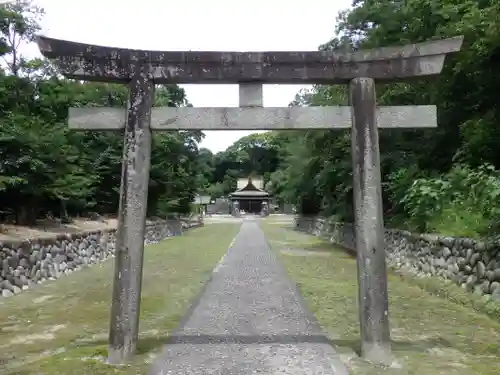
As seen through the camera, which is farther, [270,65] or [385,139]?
[385,139]

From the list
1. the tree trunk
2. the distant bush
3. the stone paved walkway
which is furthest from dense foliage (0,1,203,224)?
the distant bush

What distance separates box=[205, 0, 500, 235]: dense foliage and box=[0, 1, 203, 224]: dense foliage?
869 centimetres

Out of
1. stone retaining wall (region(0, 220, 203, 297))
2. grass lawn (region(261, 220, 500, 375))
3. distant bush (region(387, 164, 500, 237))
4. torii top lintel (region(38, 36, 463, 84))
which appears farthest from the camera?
stone retaining wall (region(0, 220, 203, 297))

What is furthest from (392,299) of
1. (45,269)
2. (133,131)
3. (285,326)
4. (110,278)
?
(45,269)

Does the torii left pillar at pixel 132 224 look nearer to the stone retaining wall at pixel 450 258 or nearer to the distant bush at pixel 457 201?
the stone retaining wall at pixel 450 258

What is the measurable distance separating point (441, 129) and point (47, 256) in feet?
37.7

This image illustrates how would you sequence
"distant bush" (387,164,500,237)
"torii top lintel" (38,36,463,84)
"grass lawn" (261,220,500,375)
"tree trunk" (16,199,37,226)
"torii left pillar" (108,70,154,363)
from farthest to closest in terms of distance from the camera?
"tree trunk" (16,199,37,226) < "distant bush" (387,164,500,237) < "torii top lintel" (38,36,463,84) < "torii left pillar" (108,70,154,363) < "grass lawn" (261,220,500,375)

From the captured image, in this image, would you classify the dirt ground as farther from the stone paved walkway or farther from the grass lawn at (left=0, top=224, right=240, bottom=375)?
the stone paved walkway

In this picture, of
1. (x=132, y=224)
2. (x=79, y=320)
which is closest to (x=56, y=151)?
(x=79, y=320)

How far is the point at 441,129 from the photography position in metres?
13.9

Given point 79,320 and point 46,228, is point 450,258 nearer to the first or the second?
point 79,320

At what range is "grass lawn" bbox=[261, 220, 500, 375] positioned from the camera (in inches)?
218

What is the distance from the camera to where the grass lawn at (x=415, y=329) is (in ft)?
18.1

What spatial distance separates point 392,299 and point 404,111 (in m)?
5.05
